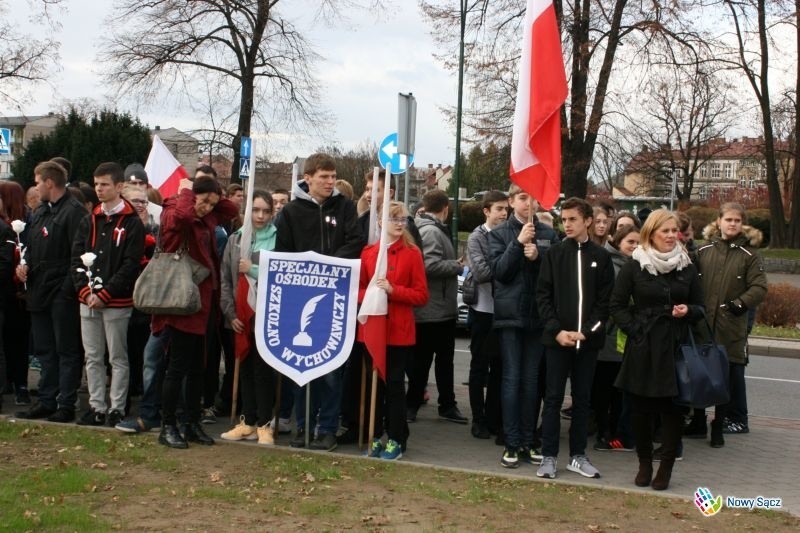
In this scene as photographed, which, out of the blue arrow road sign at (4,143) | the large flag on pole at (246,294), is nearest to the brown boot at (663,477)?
the large flag on pole at (246,294)

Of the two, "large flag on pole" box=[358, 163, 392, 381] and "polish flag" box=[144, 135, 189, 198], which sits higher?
"polish flag" box=[144, 135, 189, 198]

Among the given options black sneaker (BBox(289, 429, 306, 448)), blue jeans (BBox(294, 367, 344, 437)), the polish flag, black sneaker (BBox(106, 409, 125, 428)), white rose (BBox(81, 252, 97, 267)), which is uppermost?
the polish flag

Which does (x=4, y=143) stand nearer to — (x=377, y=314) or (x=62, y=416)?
(x=62, y=416)

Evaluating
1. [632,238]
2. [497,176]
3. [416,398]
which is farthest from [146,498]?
[497,176]

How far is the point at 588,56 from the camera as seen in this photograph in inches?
1038

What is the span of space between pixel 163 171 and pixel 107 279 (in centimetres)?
301

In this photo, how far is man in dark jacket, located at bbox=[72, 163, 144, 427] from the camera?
764 cm

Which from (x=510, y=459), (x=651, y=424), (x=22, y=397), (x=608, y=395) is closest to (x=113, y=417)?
(x=22, y=397)

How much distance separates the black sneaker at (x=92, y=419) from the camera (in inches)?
310

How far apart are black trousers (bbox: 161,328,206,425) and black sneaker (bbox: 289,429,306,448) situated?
83 centimetres

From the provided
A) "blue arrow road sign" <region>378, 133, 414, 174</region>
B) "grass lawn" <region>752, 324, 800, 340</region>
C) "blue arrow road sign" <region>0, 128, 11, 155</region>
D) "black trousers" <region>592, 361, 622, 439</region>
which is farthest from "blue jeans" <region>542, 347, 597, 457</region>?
"blue arrow road sign" <region>0, 128, 11, 155</region>

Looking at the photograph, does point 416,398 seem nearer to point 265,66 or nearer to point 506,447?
point 506,447

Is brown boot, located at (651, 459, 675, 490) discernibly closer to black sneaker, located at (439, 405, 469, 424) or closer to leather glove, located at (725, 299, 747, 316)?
leather glove, located at (725, 299, 747, 316)

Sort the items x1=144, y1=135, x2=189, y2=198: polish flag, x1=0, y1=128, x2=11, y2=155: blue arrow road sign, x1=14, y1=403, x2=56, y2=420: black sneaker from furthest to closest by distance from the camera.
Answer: x1=0, y1=128, x2=11, y2=155: blue arrow road sign → x1=144, y1=135, x2=189, y2=198: polish flag → x1=14, y1=403, x2=56, y2=420: black sneaker
